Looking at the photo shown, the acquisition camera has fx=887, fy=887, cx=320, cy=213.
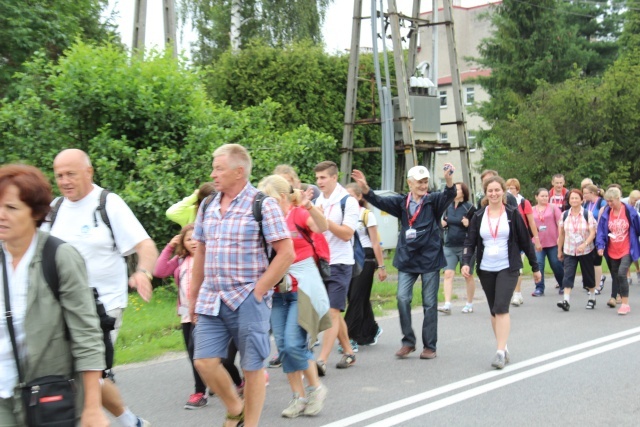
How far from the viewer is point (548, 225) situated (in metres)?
14.4

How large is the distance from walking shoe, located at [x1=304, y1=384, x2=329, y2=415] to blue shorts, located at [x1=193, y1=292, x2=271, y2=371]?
3.70ft

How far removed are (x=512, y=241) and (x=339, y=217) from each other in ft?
Result: 5.68

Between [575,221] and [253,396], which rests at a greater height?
[575,221]

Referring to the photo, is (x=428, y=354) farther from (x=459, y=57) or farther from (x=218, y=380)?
(x=459, y=57)

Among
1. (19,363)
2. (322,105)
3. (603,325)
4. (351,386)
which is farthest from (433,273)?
(322,105)

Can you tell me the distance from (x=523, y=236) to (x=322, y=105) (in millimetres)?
14025

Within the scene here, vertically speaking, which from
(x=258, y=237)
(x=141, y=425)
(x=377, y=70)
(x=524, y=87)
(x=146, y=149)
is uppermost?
(x=524, y=87)

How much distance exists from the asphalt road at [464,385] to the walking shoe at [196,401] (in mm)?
77

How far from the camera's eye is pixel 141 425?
5457mm

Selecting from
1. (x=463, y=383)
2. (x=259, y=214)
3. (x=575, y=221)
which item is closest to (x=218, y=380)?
(x=259, y=214)

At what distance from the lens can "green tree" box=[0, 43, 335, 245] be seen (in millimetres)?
12461

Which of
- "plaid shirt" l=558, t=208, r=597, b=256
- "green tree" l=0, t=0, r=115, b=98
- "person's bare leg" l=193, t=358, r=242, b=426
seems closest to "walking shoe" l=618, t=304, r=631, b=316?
"plaid shirt" l=558, t=208, r=597, b=256

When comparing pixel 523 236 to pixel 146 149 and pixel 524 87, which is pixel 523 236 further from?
pixel 524 87

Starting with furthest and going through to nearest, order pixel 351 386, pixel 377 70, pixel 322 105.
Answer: pixel 322 105, pixel 377 70, pixel 351 386
